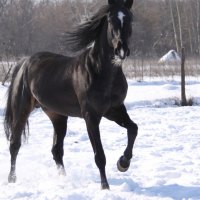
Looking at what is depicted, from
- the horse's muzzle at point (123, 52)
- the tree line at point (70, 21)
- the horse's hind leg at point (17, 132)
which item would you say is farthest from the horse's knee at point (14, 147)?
the tree line at point (70, 21)

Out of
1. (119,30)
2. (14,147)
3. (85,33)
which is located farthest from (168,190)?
(14,147)

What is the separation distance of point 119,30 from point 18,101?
1.98 m

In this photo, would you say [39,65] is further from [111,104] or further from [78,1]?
[78,1]

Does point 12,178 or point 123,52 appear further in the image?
point 12,178

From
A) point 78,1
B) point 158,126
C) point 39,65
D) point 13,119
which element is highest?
point 78,1

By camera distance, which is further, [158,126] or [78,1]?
[78,1]

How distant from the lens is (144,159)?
5840mm

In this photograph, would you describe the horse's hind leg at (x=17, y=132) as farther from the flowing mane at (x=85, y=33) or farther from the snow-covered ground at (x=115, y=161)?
the flowing mane at (x=85, y=33)

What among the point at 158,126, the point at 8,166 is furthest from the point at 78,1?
the point at 8,166

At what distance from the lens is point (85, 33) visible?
4.69 meters

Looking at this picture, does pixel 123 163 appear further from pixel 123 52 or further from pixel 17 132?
pixel 17 132

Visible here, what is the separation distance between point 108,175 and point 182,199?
1.21 meters

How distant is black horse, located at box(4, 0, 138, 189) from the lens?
166 inches

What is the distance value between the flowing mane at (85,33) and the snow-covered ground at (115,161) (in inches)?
56.1
